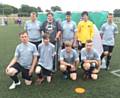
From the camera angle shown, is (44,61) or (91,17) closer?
(44,61)

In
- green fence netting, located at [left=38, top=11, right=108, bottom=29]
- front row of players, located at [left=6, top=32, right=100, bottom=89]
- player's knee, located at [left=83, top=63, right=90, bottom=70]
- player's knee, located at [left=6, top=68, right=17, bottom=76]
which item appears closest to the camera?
player's knee, located at [left=6, top=68, right=17, bottom=76]

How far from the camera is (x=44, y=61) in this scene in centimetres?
809

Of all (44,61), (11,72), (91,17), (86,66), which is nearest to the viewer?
(11,72)

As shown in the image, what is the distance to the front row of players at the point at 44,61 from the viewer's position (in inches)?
302

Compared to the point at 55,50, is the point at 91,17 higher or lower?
higher

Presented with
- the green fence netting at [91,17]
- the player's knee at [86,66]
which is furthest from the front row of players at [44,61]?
the green fence netting at [91,17]

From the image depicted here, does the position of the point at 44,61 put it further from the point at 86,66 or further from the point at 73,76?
the point at 86,66

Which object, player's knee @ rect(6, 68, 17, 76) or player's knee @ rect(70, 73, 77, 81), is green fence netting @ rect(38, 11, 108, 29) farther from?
player's knee @ rect(6, 68, 17, 76)

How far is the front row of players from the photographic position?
7660mm

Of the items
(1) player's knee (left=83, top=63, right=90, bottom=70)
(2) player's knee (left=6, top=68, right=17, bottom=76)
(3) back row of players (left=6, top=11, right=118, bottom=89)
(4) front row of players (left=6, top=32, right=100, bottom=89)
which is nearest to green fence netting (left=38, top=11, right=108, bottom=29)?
(3) back row of players (left=6, top=11, right=118, bottom=89)

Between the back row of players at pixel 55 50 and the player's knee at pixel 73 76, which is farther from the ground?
the back row of players at pixel 55 50

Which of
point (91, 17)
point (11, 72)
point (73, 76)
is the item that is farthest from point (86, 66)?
point (91, 17)

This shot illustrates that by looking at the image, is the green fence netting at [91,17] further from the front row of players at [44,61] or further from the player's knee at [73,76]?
the player's knee at [73,76]

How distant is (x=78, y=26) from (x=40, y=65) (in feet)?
6.11
